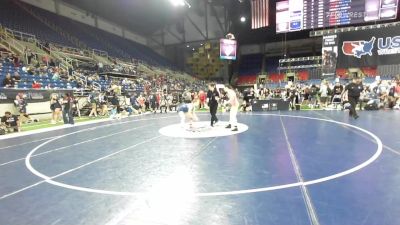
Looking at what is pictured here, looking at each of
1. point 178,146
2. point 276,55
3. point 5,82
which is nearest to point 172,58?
point 276,55

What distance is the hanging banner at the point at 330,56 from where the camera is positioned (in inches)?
829

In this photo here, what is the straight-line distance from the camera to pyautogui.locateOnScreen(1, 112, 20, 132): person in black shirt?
11250mm

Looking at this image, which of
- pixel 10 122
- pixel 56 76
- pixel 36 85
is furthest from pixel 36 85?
pixel 10 122

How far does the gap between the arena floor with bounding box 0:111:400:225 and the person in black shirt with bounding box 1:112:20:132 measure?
490cm

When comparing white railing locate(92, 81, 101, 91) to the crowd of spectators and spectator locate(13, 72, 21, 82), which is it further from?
the crowd of spectators

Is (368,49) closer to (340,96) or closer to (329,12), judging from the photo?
(329,12)

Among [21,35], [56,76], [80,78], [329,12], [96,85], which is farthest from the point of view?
[21,35]

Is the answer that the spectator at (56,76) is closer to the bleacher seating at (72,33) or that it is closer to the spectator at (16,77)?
the spectator at (16,77)

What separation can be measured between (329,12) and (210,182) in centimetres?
2239

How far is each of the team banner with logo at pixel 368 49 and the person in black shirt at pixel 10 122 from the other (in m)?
24.7

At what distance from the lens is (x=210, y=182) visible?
412 cm

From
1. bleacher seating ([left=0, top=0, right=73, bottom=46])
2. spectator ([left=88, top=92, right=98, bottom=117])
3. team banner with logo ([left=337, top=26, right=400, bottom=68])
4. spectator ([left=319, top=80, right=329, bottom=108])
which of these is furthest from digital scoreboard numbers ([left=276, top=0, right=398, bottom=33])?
bleacher seating ([left=0, top=0, right=73, bottom=46])

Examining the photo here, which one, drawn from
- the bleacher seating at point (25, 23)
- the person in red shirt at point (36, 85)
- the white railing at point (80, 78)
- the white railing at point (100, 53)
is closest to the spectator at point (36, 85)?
the person in red shirt at point (36, 85)

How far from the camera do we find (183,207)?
10.8ft
